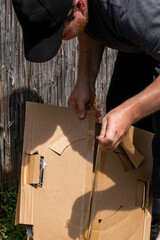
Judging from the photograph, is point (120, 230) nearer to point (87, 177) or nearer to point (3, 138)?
point (87, 177)

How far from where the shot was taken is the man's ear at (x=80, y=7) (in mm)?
1463

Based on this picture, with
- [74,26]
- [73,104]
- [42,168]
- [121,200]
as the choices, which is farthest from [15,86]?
[121,200]

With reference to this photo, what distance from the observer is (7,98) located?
2.13 meters

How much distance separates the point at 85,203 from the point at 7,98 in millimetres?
741

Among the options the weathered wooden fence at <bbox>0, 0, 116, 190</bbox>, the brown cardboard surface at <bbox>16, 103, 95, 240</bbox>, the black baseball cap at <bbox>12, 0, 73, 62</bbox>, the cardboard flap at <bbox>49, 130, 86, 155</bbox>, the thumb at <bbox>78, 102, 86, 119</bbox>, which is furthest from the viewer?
the weathered wooden fence at <bbox>0, 0, 116, 190</bbox>

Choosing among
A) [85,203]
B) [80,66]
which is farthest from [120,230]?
[80,66]

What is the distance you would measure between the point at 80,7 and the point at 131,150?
0.77m

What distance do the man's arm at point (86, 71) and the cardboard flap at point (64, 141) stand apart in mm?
147

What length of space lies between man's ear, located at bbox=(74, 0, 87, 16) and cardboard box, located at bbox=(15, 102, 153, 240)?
0.47 m

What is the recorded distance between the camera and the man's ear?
1.46 metres

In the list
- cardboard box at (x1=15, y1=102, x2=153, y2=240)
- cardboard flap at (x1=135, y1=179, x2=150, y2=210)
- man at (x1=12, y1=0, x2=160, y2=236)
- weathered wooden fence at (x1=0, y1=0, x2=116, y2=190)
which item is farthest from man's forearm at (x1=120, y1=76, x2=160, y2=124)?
weathered wooden fence at (x1=0, y1=0, x2=116, y2=190)

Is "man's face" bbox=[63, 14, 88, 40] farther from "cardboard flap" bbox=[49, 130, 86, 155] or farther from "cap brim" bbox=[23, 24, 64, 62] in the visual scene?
"cardboard flap" bbox=[49, 130, 86, 155]

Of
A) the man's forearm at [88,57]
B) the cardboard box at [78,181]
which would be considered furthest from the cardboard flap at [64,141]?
the man's forearm at [88,57]

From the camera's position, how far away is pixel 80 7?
1.48 meters
